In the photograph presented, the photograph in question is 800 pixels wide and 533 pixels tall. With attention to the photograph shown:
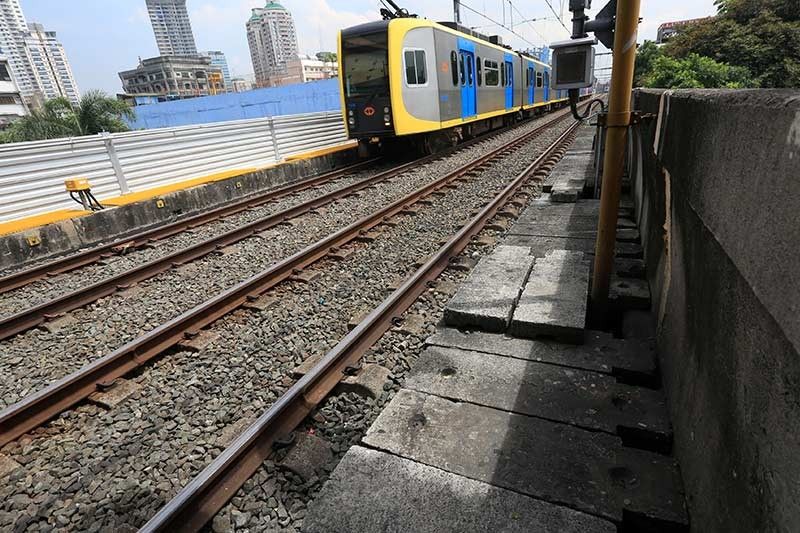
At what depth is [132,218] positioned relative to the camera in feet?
26.0

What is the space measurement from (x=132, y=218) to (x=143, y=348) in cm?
538

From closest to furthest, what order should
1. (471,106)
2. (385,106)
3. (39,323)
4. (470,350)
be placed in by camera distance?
(470,350) → (39,323) → (385,106) → (471,106)

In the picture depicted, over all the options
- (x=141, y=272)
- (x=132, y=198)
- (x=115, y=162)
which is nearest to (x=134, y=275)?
(x=141, y=272)

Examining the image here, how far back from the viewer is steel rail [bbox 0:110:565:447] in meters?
2.92

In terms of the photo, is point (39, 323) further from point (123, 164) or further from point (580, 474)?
point (123, 164)

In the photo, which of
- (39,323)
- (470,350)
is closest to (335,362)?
(470,350)

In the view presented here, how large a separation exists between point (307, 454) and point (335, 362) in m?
0.81

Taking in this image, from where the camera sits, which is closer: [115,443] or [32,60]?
[115,443]

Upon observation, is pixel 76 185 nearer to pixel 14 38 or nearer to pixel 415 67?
pixel 415 67

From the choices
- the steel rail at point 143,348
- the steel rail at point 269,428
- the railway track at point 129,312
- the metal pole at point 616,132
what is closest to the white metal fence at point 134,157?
the railway track at point 129,312

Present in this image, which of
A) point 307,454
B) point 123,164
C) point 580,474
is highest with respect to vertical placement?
point 123,164

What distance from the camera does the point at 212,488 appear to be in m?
2.29

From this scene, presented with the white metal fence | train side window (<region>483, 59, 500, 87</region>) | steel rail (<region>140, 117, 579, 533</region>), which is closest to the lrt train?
train side window (<region>483, 59, 500, 87</region>)

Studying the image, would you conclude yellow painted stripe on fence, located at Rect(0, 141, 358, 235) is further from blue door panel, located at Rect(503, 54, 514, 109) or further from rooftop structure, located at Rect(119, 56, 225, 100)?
rooftop structure, located at Rect(119, 56, 225, 100)
